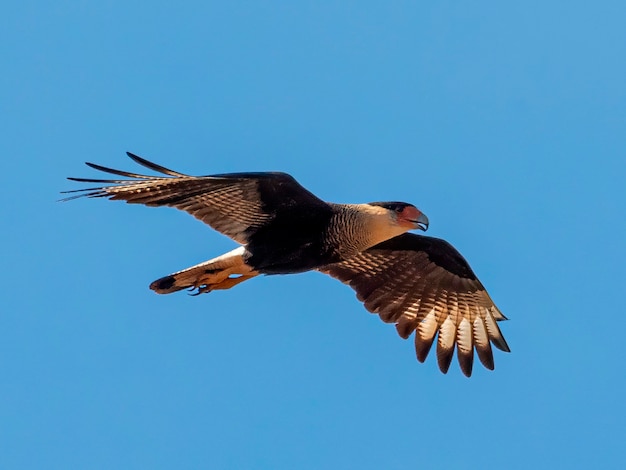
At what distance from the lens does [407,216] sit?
10.5 meters

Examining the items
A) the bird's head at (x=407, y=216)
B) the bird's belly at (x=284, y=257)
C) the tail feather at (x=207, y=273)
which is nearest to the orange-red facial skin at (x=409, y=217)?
the bird's head at (x=407, y=216)

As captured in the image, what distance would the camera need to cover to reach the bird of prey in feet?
33.1

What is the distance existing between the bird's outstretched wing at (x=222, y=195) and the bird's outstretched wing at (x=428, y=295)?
5.49ft

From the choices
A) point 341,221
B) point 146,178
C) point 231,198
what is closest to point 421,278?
point 341,221

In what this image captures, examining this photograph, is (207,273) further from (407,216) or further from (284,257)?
(407,216)

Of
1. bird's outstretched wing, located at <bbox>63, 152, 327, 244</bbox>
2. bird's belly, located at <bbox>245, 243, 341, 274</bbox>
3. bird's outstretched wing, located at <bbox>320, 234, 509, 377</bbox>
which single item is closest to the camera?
bird's outstretched wing, located at <bbox>63, 152, 327, 244</bbox>

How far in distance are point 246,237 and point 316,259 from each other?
2.41 ft

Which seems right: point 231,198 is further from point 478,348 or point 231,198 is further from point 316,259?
point 478,348

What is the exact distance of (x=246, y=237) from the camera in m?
10.6

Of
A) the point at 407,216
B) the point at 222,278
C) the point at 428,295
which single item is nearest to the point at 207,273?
the point at 222,278

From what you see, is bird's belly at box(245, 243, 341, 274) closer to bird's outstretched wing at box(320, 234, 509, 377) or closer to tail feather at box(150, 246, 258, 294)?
tail feather at box(150, 246, 258, 294)

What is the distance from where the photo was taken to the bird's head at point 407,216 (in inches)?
415

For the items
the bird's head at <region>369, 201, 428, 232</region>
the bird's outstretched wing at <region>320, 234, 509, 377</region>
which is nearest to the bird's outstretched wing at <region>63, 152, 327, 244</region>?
the bird's head at <region>369, 201, 428, 232</region>

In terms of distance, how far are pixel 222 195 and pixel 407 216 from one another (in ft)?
6.04
